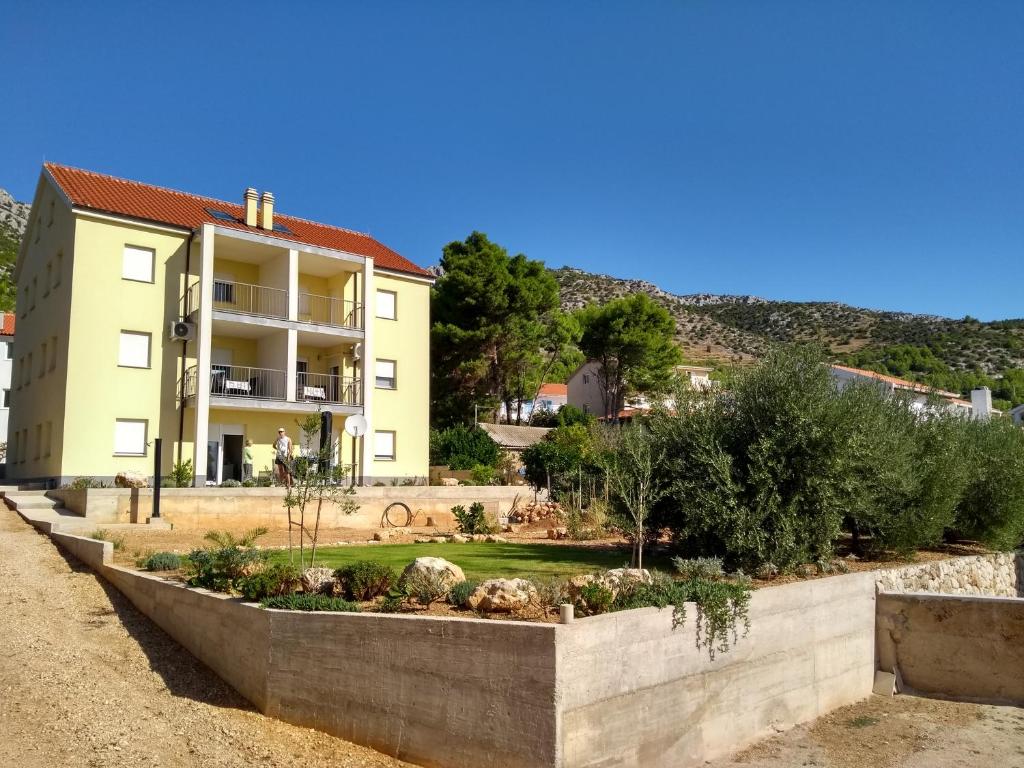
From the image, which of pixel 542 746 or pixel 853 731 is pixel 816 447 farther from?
pixel 542 746

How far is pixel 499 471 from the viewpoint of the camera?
99.4ft

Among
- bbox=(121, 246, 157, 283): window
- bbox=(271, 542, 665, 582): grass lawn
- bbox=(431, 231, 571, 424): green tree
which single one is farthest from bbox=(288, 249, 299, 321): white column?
bbox=(431, 231, 571, 424): green tree

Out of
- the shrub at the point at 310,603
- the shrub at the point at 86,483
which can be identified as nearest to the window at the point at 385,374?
the shrub at the point at 86,483

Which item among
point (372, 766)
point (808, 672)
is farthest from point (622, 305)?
point (372, 766)

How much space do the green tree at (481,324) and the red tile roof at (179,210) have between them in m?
8.44

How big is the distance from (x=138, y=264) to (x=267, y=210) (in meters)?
5.36

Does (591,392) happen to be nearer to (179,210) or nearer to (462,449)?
(462,449)

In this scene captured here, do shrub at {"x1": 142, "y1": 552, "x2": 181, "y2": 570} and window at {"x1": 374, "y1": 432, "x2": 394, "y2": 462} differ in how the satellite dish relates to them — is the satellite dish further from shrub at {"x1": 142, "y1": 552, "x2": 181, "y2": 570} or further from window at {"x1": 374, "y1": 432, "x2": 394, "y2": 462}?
shrub at {"x1": 142, "y1": 552, "x2": 181, "y2": 570}

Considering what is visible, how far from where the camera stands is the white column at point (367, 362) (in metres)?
26.3

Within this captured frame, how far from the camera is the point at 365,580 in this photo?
8.66 m

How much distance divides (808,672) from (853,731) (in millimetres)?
796

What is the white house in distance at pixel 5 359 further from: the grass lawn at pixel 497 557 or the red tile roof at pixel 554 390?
the red tile roof at pixel 554 390

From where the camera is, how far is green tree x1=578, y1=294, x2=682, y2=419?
159 feet

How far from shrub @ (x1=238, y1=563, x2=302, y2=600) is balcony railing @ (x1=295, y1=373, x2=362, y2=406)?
17063 mm
